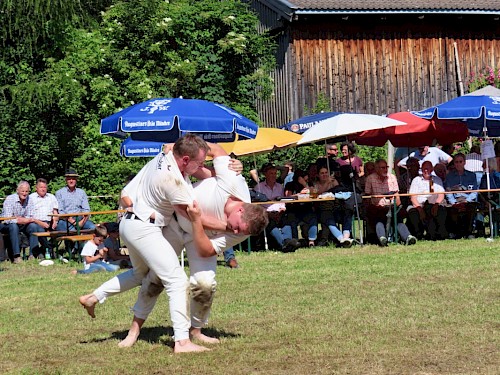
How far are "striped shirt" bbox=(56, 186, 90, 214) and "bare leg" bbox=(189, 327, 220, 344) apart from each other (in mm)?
10031

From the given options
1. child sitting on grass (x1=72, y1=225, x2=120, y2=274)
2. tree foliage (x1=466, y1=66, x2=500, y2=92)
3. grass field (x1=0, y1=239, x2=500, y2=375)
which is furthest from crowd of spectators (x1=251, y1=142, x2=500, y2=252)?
tree foliage (x1=466, y1=66, x2=500, y2=92)

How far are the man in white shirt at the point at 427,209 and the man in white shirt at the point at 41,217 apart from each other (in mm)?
6270

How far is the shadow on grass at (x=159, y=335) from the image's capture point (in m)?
8.65

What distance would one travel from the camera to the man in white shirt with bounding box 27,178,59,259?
59.7 feet

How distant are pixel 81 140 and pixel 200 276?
18772 millimetres

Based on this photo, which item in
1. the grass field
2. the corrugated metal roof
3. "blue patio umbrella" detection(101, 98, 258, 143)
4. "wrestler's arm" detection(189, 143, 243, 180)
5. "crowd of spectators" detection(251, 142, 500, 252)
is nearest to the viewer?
the grass field

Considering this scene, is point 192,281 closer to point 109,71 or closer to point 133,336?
point 133,336

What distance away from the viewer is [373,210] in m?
17.8

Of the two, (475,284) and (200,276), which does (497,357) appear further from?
(475,284)

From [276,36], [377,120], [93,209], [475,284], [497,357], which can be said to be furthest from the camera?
[276,36]

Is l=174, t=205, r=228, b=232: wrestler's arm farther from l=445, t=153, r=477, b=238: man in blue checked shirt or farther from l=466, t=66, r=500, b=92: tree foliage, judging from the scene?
l=466, t=66, r=500, b=92: tree foliage

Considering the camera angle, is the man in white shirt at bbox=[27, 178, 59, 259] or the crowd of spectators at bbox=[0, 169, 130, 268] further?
the man in white shirt at bbox=[27, 178, 59, 259]

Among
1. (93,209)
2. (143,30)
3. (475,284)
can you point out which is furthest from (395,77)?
(475,284)

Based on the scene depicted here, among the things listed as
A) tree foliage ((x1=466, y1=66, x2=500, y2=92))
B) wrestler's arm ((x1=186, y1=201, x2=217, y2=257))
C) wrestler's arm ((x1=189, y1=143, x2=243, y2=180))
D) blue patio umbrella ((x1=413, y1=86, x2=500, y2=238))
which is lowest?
wrestler's arm ((x1=186, y1=201, x2=217, y2=257))
